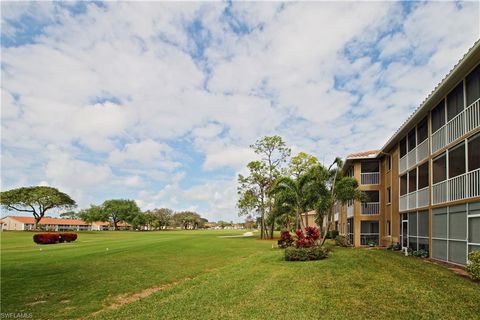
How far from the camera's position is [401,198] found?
23.4 metres

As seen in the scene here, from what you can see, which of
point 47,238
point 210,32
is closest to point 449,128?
point 210,32

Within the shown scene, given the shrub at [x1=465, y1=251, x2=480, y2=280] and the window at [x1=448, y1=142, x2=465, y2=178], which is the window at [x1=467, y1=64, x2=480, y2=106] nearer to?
the window at [x1=448, y1=142, x2=465, y2=178]

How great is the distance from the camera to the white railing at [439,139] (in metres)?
16.6

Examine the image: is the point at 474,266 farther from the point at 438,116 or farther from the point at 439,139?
the point at 438,116

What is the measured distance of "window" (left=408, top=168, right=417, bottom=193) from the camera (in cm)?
2120

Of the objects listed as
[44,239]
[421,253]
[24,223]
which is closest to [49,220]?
[24,223]

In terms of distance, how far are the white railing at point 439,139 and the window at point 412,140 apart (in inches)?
131

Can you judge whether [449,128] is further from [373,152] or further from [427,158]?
[373,152]

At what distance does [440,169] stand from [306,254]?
8.16 meters

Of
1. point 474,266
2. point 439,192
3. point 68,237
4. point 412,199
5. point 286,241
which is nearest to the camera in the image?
point 474,266

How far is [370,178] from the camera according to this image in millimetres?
30094

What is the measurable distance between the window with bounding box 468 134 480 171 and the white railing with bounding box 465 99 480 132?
20.1 inches

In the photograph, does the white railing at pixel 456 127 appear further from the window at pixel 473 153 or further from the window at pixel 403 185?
the window at pixel 403 185

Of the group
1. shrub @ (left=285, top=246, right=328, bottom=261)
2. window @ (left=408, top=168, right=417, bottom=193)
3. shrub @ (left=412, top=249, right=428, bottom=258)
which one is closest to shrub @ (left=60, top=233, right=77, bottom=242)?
shrub @ (left=285, top=246, right=328, bottom=261)
